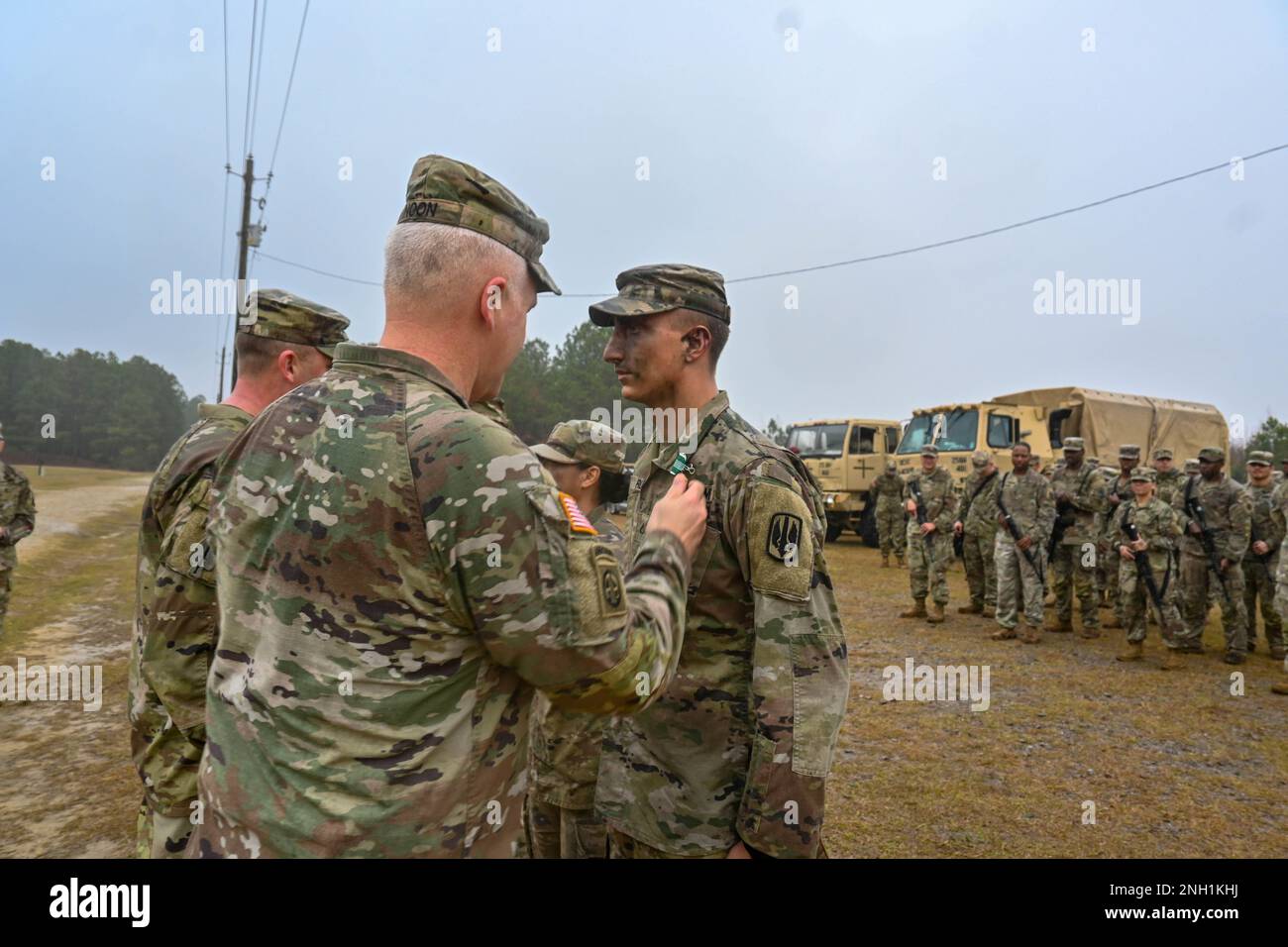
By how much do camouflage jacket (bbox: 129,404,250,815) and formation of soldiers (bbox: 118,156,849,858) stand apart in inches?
37.3

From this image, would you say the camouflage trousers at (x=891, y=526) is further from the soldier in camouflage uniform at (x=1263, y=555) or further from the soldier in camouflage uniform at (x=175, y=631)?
the soldier in camouflage uniform at (x=175, y=631)

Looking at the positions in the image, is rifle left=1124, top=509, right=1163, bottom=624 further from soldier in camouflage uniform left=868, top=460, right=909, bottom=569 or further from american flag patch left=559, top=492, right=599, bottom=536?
american flag patch left=559, top=492, right=599, bottom=536

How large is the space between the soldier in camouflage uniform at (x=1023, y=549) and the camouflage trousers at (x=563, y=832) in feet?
26.6

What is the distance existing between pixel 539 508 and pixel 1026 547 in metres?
9.62

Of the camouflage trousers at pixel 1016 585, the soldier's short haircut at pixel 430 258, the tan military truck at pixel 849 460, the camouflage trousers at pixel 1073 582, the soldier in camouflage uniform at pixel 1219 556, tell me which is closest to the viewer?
the soldier's short haircut at pixel 430 258

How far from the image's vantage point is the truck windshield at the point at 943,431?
14359 millimetres

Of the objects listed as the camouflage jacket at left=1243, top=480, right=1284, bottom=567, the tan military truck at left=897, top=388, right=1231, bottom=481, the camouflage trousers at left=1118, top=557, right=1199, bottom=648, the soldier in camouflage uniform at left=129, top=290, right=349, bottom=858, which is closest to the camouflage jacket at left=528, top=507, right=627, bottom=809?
the soldier in camouflage uniform at left=129, top=290, right=349, bottom=858

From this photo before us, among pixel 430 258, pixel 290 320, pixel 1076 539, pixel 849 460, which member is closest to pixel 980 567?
pixel 1076 539

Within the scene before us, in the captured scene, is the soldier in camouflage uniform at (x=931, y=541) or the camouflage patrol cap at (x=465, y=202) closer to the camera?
the camouflage patrol cap at (x=465, y=202)

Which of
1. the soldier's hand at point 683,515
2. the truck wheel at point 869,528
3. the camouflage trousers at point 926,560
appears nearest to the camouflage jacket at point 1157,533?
the camouflage trousers at point 926,560

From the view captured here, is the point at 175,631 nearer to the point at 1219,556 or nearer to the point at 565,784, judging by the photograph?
the point at 565,784

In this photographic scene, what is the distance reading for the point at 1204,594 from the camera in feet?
30.1

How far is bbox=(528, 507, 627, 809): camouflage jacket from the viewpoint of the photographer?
2.84 m
